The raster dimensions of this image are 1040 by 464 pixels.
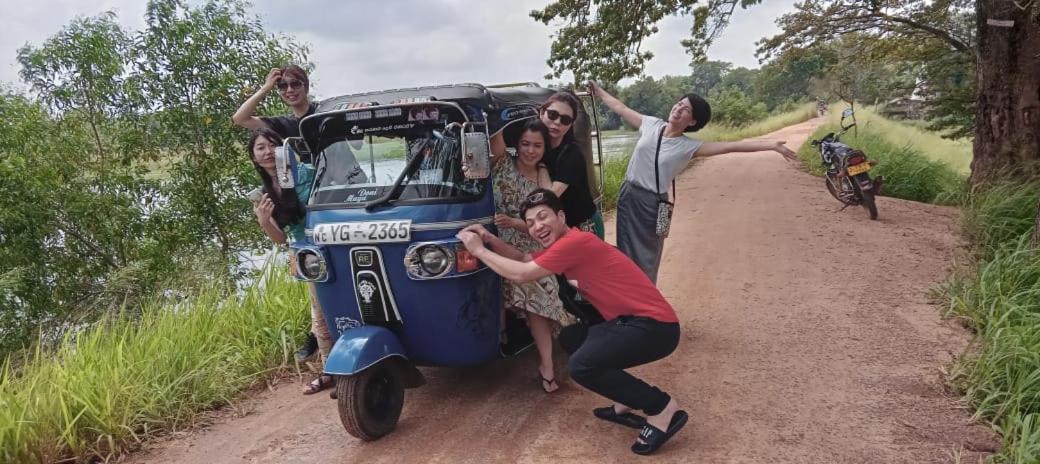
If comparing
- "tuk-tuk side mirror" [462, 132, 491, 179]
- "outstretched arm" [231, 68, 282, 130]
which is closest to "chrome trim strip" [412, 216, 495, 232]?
"tuk-tuk side mirror" [462, 132, 491, 179]

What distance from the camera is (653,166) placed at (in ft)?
14.8

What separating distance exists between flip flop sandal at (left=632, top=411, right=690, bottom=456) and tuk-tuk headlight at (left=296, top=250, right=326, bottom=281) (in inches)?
76.5

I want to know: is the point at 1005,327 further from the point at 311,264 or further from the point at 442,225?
the point at 311,264

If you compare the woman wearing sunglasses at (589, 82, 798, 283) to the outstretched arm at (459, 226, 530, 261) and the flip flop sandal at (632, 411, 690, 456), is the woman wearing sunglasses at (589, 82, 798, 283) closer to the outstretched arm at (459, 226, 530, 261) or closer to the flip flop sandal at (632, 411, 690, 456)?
the outstretched arm at (459, 226, 530, 261)

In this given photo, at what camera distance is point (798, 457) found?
3188 millimetres

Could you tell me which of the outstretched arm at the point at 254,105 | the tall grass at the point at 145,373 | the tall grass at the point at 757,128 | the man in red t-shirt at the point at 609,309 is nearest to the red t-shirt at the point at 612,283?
the man in red t-shirt at the point at 609,309

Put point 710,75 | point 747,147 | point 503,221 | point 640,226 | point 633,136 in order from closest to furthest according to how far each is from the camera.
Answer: point 503,221, point 747,147, point 640,226, point 633,136, point 710,75

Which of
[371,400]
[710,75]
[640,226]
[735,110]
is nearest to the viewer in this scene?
[371,400]

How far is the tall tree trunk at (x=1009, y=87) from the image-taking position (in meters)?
7.84

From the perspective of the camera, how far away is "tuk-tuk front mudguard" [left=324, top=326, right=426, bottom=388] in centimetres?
334

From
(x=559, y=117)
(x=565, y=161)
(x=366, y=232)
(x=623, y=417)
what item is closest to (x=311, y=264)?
(x=366, y=232)

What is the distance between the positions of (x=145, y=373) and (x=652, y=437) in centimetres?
323

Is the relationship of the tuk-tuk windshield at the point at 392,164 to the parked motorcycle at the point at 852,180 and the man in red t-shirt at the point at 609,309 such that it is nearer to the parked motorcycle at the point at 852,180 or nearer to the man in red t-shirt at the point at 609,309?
the man in red t-shirt at the point at 609,309

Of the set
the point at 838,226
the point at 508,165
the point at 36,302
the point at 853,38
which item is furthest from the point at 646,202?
the point at 853,38
